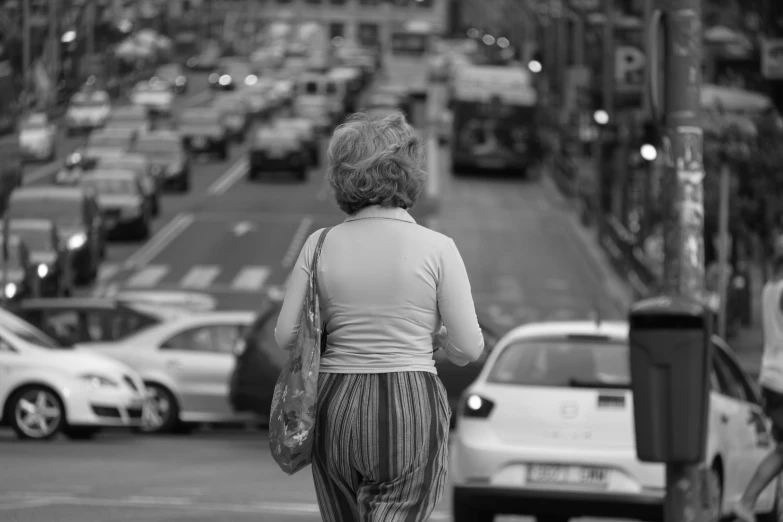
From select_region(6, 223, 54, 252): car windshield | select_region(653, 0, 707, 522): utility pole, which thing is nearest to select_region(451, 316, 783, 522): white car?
select_region(653, 0, 707, 522): utility pole

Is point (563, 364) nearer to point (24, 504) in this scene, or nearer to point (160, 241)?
point (24, 504)

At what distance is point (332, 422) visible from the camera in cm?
487

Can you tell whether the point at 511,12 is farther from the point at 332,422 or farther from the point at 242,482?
the point at 332,422

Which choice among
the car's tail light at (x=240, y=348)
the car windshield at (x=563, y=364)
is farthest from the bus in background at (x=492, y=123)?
the car windshield at (x=563, y=364)

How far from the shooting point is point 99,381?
1803cm

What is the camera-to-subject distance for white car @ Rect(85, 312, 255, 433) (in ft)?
65.6

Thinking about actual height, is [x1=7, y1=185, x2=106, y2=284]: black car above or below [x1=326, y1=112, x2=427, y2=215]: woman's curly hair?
below

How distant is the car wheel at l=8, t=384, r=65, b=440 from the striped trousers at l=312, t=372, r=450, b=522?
13.2m

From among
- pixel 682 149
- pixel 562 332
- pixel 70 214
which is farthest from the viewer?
pixel 70 214

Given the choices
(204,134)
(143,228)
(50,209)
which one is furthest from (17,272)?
(204,134)

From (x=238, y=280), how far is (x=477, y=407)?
31.7 m

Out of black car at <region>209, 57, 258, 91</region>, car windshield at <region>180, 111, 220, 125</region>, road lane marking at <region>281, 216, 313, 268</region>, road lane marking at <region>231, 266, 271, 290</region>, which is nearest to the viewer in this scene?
road lane marking at <region>231, 266, 271, 290</region>

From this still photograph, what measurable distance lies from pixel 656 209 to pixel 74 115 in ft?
136

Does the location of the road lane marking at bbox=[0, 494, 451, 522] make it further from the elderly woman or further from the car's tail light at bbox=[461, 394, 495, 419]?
the elderly woman
